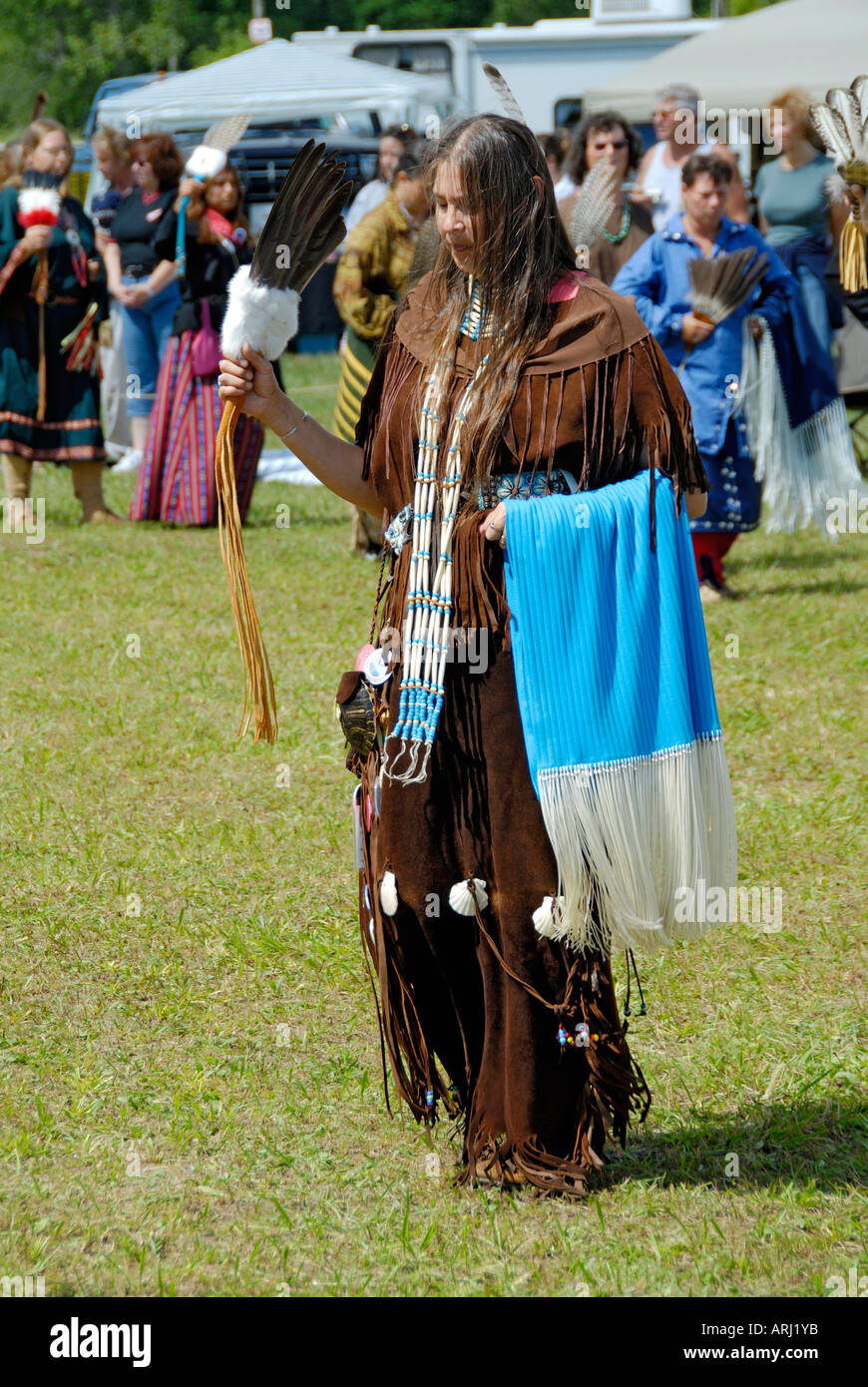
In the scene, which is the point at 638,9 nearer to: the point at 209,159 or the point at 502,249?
the point at 209,159

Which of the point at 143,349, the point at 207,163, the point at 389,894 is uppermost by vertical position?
the point at 207,163

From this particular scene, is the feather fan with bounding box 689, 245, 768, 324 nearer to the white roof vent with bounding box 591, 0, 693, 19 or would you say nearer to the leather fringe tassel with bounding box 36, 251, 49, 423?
the leather fringe tassel with bounding box 36, 251, 49, 423

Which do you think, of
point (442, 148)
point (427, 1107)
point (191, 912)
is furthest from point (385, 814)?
point (191, 912)

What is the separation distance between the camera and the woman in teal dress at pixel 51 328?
7875 mm

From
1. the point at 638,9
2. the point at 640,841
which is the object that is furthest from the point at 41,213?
the point at 638,9

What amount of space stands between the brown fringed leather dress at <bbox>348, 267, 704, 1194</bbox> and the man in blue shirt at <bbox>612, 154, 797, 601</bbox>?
397 cm

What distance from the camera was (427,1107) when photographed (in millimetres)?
2748

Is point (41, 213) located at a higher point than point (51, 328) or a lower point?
higher

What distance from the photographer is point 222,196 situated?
8180mm

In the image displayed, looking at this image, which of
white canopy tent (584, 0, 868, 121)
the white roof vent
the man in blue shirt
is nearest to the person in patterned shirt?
the man in blue shirt

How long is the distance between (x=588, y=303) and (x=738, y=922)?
1.81 meters

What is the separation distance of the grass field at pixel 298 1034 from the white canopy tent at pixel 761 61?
22.2 ft

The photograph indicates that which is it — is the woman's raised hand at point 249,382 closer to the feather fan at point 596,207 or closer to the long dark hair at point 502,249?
the long dark hair at point 502,249

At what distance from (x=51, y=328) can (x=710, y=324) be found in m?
3.38
